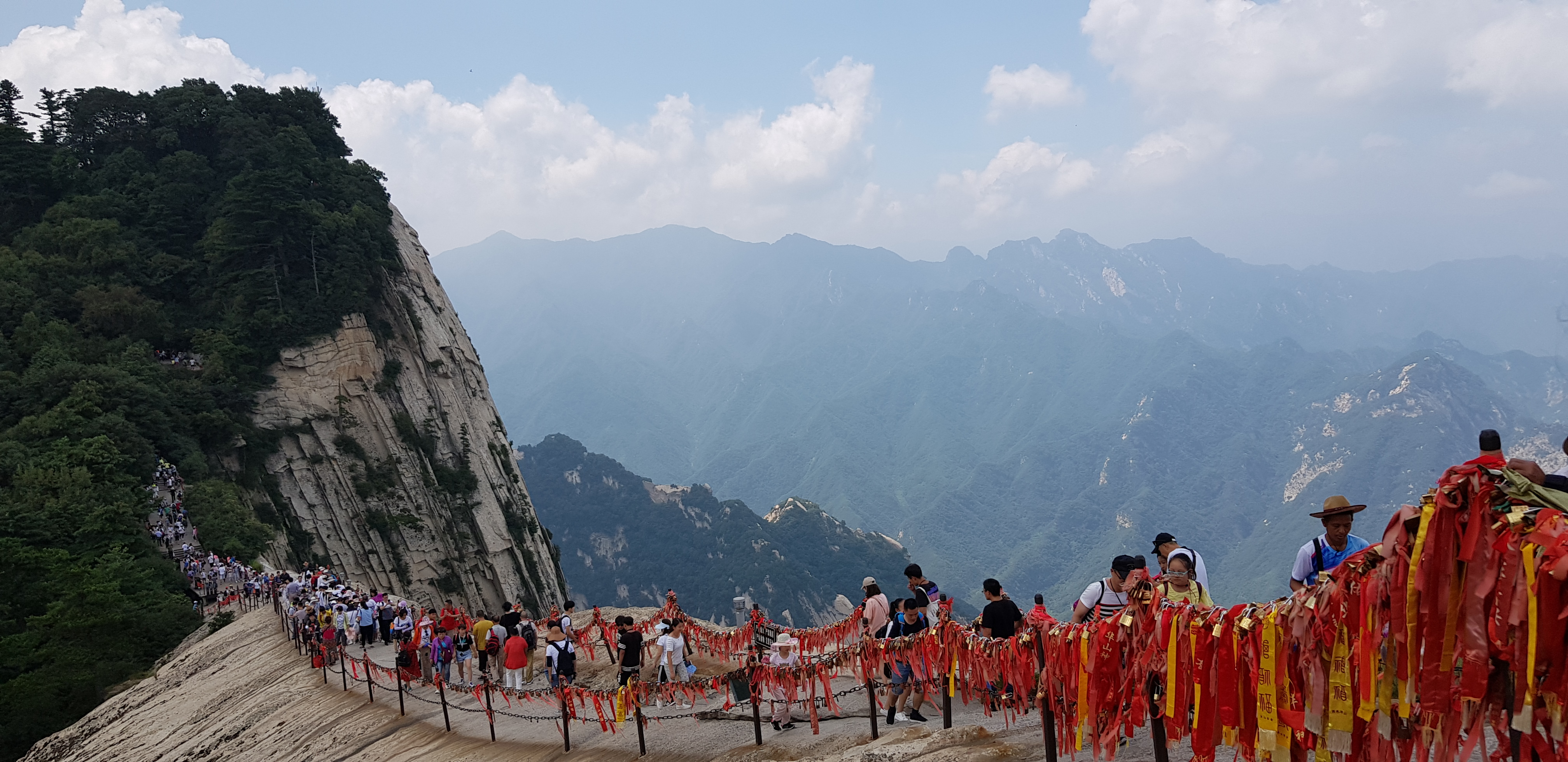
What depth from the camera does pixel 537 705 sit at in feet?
51.4

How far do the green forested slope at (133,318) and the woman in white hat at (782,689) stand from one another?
24.5m

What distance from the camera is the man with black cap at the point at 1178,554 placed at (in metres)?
7.32

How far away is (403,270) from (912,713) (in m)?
49.7

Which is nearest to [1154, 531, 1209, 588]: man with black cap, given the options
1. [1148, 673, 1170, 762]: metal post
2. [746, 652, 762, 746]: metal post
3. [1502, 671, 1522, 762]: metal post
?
[1148, 673, 1170, 762]: metal post

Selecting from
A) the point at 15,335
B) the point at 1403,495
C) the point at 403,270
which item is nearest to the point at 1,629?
the point at 15,335

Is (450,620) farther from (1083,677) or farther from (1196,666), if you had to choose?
(1196,666)

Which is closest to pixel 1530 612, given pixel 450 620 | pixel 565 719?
pixel 565 719

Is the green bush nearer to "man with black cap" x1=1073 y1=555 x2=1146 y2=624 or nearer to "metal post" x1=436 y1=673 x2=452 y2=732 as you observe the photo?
"metal post" x1=436 y1=673 x2=452 y2=732

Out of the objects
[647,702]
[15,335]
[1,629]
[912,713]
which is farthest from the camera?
[15,335]

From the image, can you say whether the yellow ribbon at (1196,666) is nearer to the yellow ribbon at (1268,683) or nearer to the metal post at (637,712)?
the yellow ribbon at (1268,683)

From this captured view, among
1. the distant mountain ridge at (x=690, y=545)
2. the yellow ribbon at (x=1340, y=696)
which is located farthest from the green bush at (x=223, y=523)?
the distant mountain ridge at (x=690, y=545)

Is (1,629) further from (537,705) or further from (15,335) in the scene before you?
(537,705)

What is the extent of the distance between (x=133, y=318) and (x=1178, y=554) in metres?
51.5

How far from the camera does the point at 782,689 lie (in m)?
11.6
